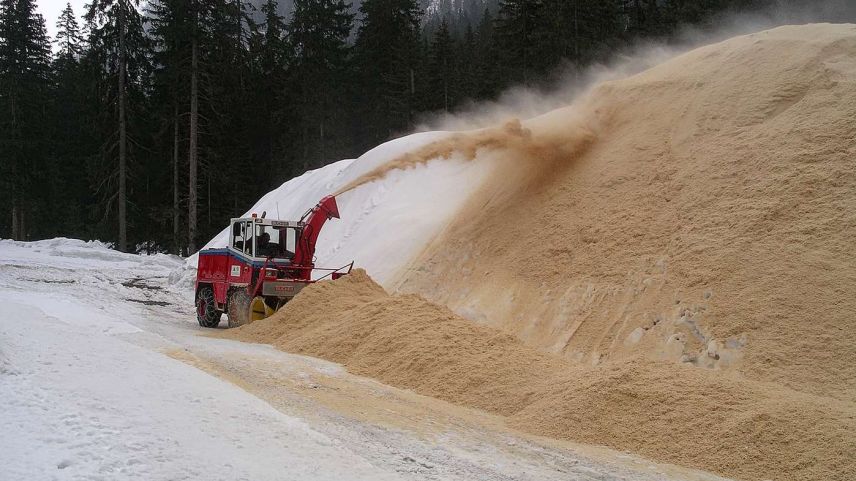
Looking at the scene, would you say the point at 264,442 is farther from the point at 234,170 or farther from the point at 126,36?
the point at 234,170

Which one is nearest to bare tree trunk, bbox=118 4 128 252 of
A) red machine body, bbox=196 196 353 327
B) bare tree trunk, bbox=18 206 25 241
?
bare tree trunk, bbox=18 206 25 241

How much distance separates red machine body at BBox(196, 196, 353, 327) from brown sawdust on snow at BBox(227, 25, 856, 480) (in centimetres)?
131

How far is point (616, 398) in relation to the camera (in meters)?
6.49

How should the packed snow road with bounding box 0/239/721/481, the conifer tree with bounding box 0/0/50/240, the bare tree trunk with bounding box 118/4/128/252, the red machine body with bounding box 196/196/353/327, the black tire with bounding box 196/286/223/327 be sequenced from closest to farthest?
the packed snow road with bounding box 0/239/721/481, the red machine body with bounding box 196/196/353/327, the black tire with bounding box 196/286/223/327, the bare tree trunk with bounding box 118/4/128/252, the conifer tree with bounding box 0/0/50/240

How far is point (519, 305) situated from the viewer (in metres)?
10.5

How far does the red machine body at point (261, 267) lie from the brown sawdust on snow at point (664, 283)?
1.31 metres

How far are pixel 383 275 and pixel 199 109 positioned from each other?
2538 centimetres

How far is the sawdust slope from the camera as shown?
7.36 meters

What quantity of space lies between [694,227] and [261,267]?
869 centimetres

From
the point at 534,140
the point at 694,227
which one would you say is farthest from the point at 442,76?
the point at 694,227

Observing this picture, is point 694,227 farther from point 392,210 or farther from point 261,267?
point 392,210

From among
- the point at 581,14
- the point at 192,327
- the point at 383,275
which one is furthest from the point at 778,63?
the point at 581,14

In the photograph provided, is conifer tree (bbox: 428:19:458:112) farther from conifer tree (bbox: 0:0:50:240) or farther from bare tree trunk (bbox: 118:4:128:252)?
conifer tree (bbox: 0:0:50:240)

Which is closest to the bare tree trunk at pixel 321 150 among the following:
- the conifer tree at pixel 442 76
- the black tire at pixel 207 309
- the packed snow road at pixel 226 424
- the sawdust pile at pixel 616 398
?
the conifer tree at pixel 442 76
